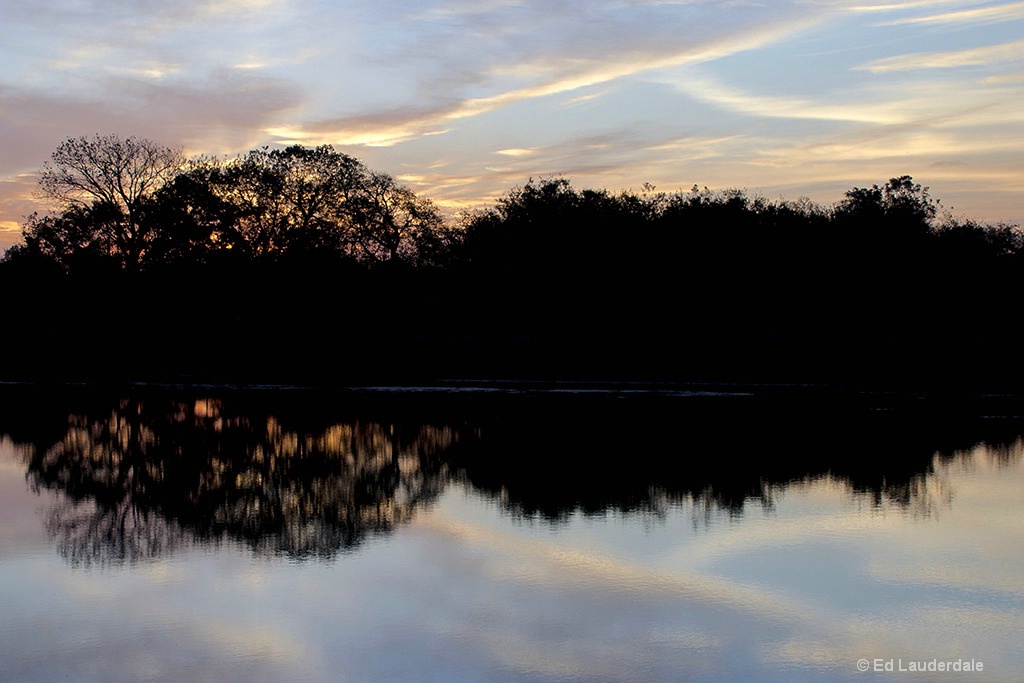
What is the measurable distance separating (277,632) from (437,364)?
166 ft

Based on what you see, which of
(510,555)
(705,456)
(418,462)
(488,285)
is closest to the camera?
(510,555)

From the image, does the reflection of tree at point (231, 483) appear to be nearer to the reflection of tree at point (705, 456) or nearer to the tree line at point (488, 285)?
the reflection of tree at point (705, 456)

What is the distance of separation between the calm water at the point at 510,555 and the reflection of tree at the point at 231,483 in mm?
84

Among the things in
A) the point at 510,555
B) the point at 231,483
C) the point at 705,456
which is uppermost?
the point at 231,483

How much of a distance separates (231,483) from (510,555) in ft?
24.0

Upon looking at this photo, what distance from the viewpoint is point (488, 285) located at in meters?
73.8

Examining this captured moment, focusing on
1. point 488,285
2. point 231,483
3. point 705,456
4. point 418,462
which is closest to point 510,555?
point 231,483

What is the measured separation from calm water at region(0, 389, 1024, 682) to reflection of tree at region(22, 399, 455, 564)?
8cm

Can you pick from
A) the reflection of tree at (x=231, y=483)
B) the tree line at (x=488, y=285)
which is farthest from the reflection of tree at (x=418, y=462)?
the tree line at (x=488, y=285)

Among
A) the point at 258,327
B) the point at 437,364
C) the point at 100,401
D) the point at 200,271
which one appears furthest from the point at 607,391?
the point at 200,271

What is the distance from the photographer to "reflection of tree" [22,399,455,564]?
1536cm

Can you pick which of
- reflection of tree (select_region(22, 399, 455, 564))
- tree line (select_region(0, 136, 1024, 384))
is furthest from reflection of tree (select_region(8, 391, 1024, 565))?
tree line (select_region(0, 136, 1024, 384))

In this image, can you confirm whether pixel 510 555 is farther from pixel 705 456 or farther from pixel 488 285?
pixel 488 285

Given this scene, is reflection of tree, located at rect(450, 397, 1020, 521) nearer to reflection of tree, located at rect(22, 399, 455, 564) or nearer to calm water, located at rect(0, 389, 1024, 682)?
calm water, located at rect(0, 389, 1024, 682)
